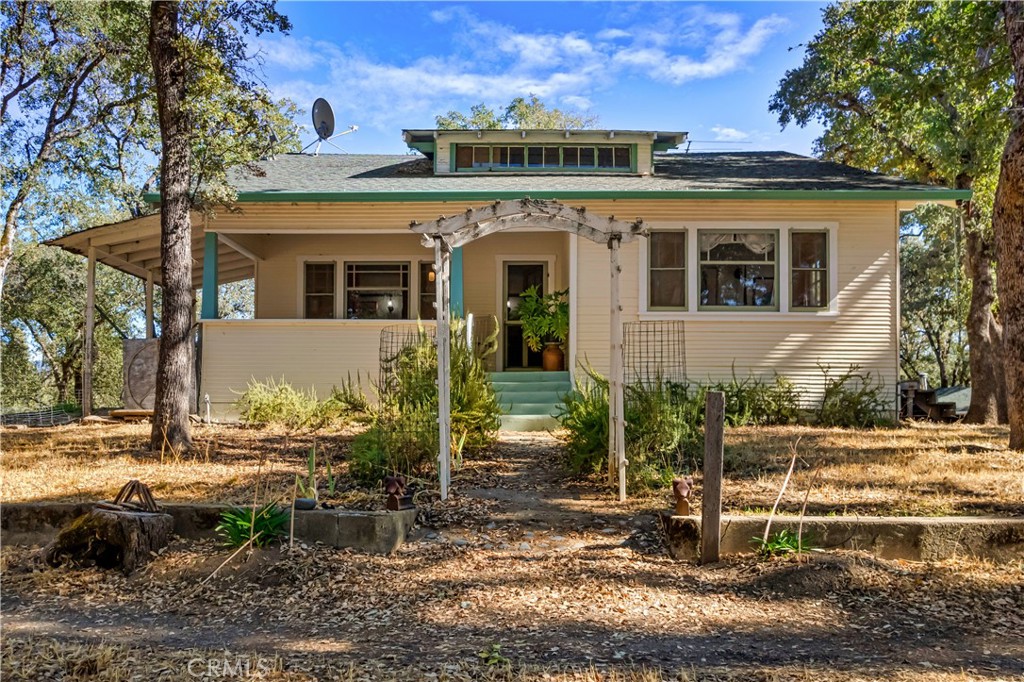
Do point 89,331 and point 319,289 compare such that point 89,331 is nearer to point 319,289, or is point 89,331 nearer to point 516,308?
point 319,289

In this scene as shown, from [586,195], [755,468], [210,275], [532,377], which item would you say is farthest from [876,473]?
[210,275]

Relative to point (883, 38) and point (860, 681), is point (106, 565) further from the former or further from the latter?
point (883, 38)

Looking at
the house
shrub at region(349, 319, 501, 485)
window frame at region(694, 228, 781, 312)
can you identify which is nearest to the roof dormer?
the house

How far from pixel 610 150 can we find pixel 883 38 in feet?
20.5

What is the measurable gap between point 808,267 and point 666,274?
225cm

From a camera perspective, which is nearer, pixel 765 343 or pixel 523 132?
pixel 765 343

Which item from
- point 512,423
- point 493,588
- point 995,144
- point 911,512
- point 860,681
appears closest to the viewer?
point 860,681

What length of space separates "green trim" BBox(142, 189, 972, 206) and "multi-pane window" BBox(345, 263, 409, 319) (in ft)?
7.79

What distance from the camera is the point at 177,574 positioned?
4184mm

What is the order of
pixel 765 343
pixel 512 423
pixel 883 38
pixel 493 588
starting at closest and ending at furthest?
pixel 493 588 → pixel 512 423 → pixel 765 343 → pixel 883 38

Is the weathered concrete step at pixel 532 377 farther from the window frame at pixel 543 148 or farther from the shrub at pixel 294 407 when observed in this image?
the window frame at pixel 543 148

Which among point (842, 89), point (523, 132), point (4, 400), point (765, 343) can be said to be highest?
point (842, 89)

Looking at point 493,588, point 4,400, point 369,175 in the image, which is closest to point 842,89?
point 369,175

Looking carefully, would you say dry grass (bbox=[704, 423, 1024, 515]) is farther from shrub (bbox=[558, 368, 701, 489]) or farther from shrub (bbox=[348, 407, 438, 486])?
shrub (bbox=[348, 407, 438, 486])
